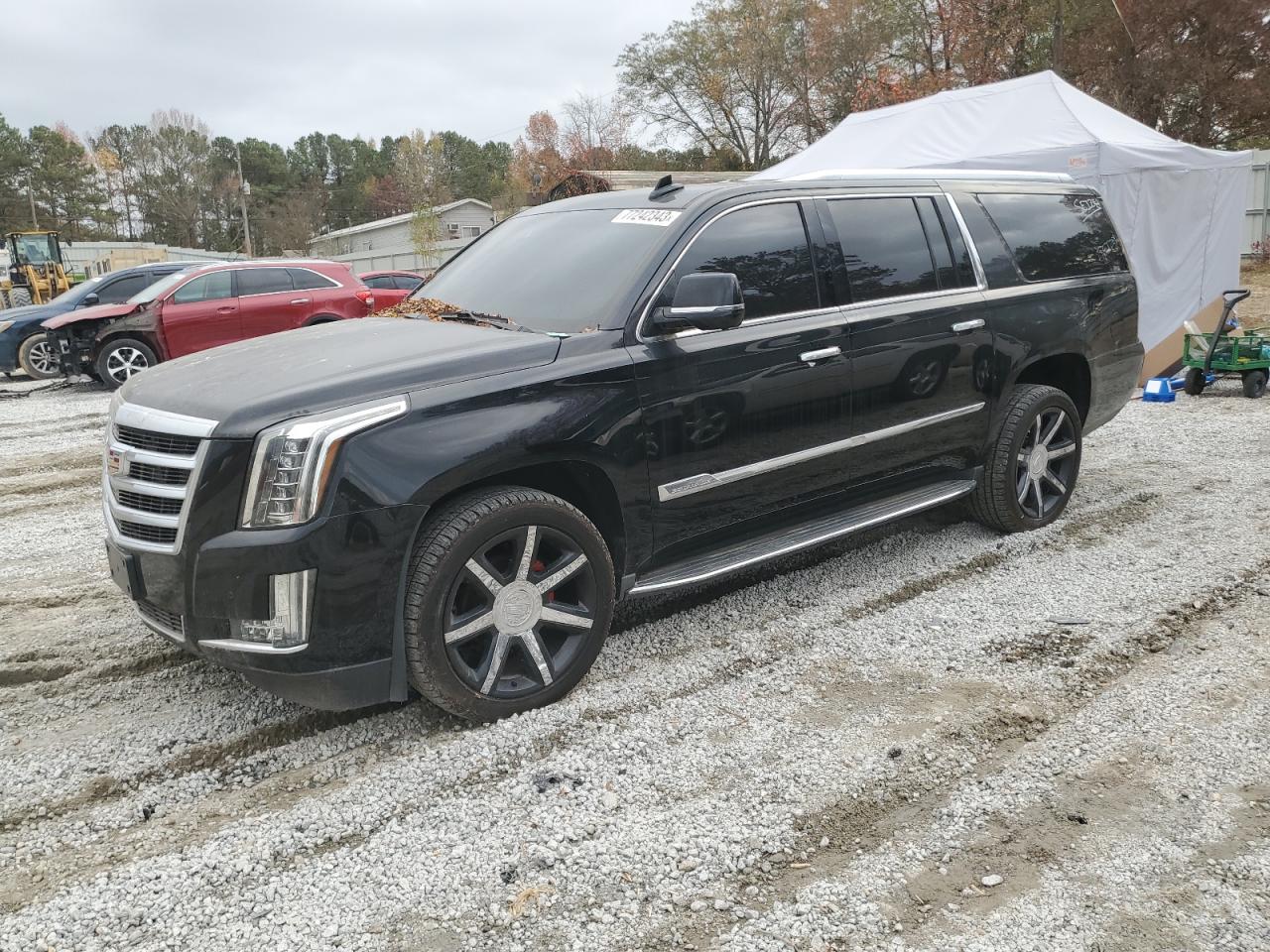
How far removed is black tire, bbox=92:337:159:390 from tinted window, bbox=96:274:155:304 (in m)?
1.42

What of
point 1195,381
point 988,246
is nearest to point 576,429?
point 988,246

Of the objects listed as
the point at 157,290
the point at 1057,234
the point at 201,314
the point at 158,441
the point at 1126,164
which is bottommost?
the point at 158,441

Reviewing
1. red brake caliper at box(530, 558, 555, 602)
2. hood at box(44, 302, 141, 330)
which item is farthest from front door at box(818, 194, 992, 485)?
hood at box(44, 302, 141, 330)

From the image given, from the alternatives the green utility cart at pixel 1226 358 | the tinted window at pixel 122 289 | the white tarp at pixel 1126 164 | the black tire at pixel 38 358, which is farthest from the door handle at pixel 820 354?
the black tire at pixel 38 358

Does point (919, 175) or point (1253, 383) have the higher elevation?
point (919, 175)

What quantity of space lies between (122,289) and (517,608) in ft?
44.5

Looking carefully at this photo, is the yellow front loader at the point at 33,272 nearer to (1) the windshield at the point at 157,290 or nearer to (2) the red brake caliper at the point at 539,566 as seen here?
(1) the windshield at the point at 157,290

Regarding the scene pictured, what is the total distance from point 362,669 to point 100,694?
145 centimetres

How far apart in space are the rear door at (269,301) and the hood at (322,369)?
387 inches

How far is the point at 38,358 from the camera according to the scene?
14625 millimetres

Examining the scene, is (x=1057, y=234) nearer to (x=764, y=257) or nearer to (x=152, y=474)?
(x=764, y=257)

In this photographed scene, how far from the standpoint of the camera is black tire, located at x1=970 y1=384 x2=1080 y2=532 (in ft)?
17.3

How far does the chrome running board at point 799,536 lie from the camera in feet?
12.9

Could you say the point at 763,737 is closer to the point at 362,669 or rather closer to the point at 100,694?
the point at 362,669
